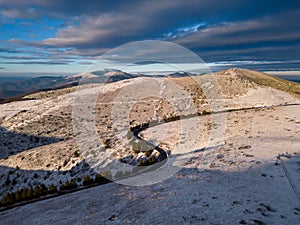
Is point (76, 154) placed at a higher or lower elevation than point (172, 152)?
lower

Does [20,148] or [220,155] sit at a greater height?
[220,155]

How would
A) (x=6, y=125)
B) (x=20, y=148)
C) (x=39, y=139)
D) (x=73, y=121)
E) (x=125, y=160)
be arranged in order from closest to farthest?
(x=125, y=160), (x=20, y=148), (x=39, y=139), (x=6, y=125), (x=73, y=121)

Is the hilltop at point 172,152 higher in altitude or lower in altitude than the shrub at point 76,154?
higher

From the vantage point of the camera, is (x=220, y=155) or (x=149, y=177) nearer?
(x=149, y=177)

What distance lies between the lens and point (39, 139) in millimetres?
31312

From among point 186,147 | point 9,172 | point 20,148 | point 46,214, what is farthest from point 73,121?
point 46,214

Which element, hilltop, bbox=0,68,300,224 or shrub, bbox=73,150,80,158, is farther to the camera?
shrub, bbox=73,150,80,158

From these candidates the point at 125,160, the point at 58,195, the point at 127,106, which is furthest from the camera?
the point at 127,106

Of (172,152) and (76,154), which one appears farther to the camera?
(76,154)

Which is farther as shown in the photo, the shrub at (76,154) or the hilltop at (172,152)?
the shrub at (76,154)

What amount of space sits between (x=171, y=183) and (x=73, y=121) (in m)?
30.1

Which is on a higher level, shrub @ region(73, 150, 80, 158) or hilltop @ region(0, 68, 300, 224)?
hilltop @ region(0, 68, 300, 224)

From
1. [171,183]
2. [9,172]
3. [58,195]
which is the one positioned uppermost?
[171,183]

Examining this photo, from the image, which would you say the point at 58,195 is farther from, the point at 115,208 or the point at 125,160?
the point at 125,160
